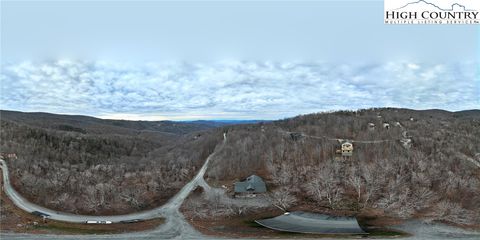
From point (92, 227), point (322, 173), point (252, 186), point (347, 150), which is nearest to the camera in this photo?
point (92, 227)

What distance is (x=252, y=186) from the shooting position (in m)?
66.3

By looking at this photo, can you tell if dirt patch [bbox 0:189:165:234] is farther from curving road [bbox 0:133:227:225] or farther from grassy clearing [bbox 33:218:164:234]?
curving road [bbox 0:133:227:225]

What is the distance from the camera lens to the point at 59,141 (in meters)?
137

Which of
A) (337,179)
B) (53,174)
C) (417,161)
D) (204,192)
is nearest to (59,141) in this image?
(53,174)

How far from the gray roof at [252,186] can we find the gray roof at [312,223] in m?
12.0

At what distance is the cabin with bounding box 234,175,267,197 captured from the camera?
2571 inches

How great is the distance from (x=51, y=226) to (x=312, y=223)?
116 feet

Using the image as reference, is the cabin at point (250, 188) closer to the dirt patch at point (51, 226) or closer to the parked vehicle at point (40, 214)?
the dirt patch at point (51, 226)

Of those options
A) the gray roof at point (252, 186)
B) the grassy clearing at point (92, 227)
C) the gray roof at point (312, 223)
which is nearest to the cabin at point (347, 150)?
the gray roof at point (252, 186)

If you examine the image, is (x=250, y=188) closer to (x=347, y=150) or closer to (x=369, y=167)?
(x=369, y=167)

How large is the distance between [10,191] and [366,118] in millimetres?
101403

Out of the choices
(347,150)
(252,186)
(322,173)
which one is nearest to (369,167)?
(322,173)

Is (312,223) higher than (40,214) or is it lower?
higher

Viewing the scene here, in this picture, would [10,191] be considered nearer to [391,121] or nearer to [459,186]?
[459,186]
